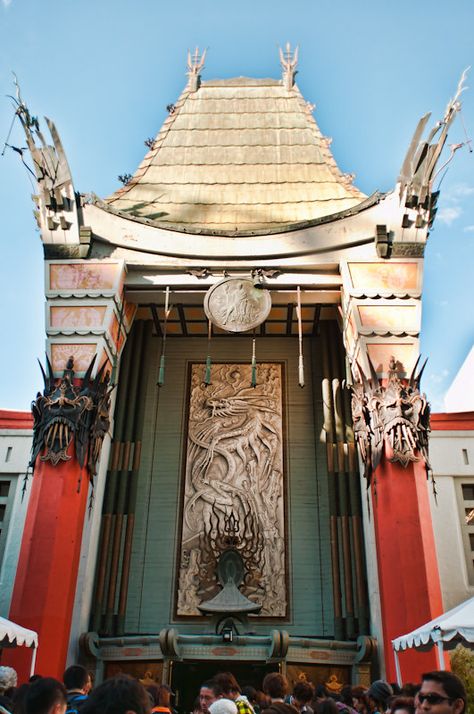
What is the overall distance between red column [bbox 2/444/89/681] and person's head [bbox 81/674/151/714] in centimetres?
912

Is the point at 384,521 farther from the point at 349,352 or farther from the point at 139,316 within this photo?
the point at 139,316

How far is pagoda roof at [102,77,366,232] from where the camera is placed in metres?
15.4

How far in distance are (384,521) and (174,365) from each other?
21.3 ft

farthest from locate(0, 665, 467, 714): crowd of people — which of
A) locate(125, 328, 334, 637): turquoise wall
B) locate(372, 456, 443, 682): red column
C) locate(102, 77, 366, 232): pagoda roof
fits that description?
locate(102, 77, 366, 232): pagoda roof

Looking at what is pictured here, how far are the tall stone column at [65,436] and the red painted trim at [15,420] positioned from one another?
5.80 ft

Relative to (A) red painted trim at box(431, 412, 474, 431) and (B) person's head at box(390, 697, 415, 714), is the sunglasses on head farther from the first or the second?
(A) red painted trim at box(431, 412, 474, 431)

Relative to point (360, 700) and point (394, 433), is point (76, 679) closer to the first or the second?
point (360, 700)

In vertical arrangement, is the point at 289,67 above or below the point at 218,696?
above

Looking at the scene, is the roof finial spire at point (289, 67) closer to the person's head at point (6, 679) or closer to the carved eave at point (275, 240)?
the carved eave at point (275, 240)

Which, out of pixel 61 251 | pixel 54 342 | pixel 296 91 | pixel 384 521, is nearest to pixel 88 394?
pixel 54 342

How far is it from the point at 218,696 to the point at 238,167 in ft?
47.0

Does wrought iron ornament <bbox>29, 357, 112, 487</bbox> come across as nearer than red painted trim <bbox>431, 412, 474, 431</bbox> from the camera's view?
Yes

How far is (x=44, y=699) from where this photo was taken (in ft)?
9.25

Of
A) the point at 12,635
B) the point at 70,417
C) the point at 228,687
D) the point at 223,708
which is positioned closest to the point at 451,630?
the point at 228,687
